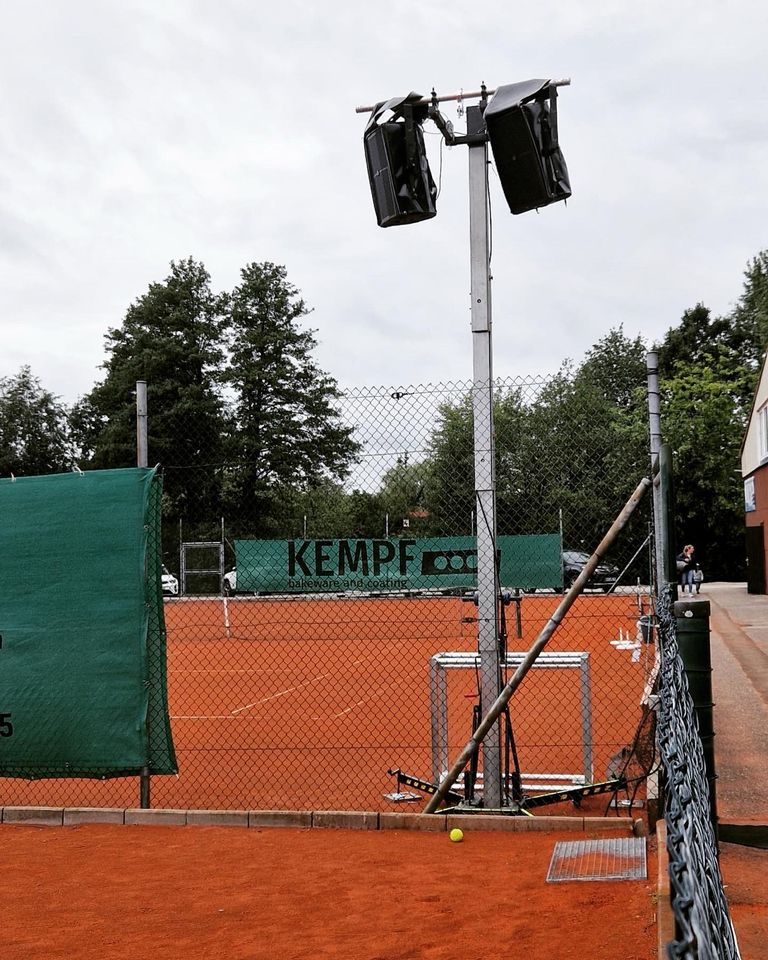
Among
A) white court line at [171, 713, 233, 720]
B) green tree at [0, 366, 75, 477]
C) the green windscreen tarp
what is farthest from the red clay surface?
green tree at [0, 366, 75, 477]

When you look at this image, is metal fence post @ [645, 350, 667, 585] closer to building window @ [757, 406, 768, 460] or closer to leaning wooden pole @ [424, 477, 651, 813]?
leaning wooden pole @ [424, 477, 651, 813]

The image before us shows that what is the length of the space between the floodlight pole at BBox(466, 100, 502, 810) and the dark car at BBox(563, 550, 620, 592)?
2.07 feet

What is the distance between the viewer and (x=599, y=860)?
523cm

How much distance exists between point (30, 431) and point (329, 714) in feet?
160

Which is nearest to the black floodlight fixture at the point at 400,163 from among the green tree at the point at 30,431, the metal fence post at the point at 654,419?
the metal fence post at the point at 654,419

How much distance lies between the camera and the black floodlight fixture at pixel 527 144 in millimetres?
6172

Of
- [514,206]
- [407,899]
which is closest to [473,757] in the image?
[407,899]

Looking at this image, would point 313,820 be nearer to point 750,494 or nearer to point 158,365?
point 750,494

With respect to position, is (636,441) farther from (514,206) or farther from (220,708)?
(220,708)

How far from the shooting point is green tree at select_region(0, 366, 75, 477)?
54.9 m

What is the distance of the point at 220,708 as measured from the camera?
1162 cm

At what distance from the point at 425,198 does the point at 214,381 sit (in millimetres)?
37159

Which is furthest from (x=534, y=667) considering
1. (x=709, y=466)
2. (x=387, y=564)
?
(x=709, y=466)

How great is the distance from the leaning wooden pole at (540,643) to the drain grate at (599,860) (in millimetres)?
725
